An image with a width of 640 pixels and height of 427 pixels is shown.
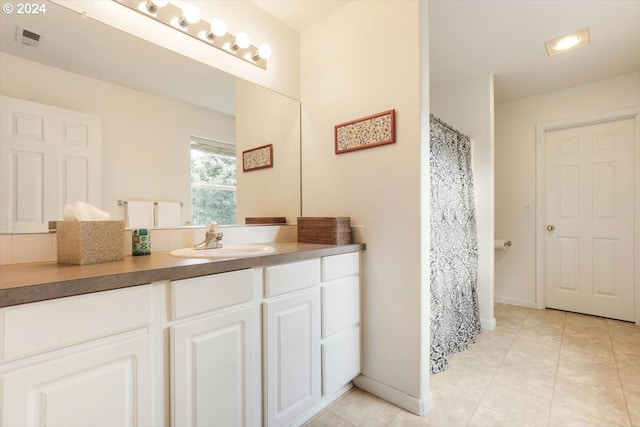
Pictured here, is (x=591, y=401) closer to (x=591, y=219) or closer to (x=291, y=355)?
(x=291, y=355)

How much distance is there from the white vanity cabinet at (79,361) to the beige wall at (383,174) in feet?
3.84

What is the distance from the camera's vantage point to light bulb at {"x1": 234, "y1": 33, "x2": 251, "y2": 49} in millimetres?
1730

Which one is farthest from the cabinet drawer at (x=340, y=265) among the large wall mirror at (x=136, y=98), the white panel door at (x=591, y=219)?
the white panel door at (x=591, y=219)

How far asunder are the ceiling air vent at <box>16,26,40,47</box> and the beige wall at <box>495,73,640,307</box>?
13.2 feet

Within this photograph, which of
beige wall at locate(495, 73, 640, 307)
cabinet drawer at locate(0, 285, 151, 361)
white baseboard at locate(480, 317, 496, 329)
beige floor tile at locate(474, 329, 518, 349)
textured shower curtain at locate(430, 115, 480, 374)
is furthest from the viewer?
beige wall at locate(495, 73, 640, 307)

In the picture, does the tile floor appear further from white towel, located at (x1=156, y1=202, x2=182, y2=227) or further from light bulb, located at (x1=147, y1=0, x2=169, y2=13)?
light bulb, located at (x1=147, y1=0, x2=169, y2=13)

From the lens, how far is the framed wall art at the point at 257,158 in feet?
6.22

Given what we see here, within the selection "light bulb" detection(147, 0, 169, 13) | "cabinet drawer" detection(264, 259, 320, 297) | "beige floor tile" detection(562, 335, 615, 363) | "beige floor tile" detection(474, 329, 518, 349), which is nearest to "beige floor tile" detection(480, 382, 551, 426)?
"beige floor tile" detection(474, 329, 518, 349)

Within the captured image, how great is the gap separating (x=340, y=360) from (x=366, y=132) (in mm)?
1291

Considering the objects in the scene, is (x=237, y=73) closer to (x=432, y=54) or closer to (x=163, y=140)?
(x=163, y=140)

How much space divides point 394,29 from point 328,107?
58 cm

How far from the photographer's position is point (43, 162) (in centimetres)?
116

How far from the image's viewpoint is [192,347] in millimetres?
1011

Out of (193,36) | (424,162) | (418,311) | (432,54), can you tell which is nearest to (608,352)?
(418,311)
